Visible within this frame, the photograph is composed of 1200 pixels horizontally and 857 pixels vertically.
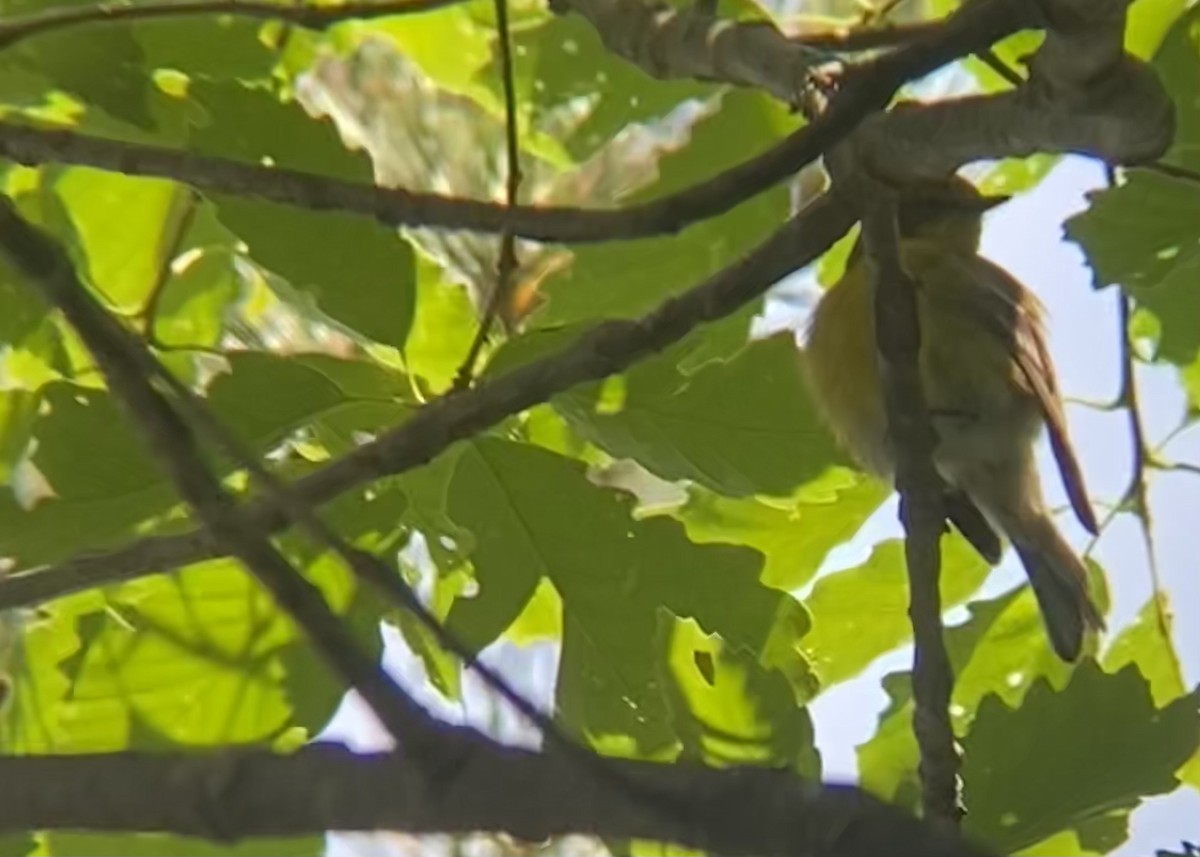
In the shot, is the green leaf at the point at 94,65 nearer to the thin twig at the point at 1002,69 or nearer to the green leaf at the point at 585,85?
the green leaf at the point at 585,85

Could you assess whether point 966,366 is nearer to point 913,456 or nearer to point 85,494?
point 913,456

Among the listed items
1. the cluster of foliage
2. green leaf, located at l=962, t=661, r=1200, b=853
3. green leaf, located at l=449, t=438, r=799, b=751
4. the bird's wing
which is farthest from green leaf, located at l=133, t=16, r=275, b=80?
the bird's wing

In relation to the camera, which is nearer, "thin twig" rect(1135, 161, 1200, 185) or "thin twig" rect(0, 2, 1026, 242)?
"thin twig" rect(0, 2, 1026, 242)

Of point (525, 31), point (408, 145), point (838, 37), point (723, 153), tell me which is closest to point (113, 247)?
point (408, 145)

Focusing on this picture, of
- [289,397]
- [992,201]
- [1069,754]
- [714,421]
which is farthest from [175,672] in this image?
[992,201]

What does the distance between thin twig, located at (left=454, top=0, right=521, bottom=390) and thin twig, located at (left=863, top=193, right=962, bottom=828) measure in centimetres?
31

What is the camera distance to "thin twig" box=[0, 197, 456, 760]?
2.98 ft

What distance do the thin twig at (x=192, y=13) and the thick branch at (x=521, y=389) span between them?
40 cm

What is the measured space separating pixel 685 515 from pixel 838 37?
527 mm

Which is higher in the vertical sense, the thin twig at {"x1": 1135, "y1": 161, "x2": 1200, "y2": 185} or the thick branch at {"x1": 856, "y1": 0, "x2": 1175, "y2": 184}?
the thin twig at {"x1": 1135, "y1": 161, "x2": 1200, "y2": 185}

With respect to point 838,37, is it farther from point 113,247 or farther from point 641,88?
point 113,247

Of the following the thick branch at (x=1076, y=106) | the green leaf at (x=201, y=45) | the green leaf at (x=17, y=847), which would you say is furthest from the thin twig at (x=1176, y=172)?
the green leaf at (x=17, y=847)

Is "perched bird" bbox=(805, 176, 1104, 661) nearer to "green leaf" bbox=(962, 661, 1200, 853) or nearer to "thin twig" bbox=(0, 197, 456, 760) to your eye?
"green leaf" bbox=(962, 661, 1200, 853)

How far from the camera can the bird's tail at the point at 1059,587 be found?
1954 mm
